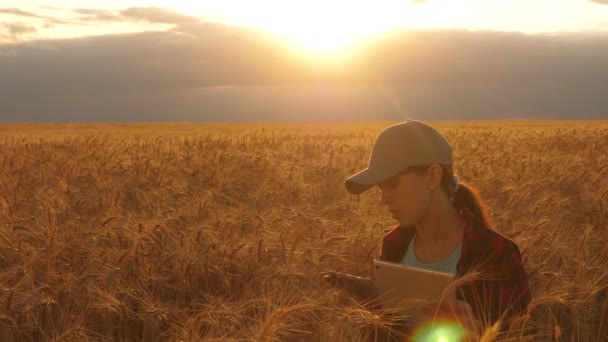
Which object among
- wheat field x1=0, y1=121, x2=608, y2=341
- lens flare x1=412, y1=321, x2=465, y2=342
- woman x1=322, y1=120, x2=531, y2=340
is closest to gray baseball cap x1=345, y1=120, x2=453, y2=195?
woman x1=322, y1=120, x2=531, y2=340

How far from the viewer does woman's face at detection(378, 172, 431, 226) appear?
239cm

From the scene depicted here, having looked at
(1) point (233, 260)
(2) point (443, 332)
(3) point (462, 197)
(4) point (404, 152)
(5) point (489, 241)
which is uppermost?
(4) point (404, 152)

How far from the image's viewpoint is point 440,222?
2455mm

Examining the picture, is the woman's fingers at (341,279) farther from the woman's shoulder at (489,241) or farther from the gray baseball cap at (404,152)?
the woman's shoulder at (489,241)

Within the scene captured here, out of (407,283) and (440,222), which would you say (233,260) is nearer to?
(440,222)

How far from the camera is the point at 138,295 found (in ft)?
10.1

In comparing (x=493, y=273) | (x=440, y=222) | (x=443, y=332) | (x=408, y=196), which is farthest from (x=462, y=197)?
(x=443, y=332)

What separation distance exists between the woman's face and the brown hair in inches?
1.5

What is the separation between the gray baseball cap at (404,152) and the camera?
237cm

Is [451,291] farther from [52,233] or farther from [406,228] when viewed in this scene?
[52,233]

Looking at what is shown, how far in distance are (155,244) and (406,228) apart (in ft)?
4.74

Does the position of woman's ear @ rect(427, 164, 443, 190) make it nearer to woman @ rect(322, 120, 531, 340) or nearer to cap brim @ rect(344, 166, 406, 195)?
woman @ rect(322, 120, 531, 340)

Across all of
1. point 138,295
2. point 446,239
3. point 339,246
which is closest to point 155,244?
point 138,295

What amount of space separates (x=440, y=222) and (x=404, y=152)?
1.01 ft
